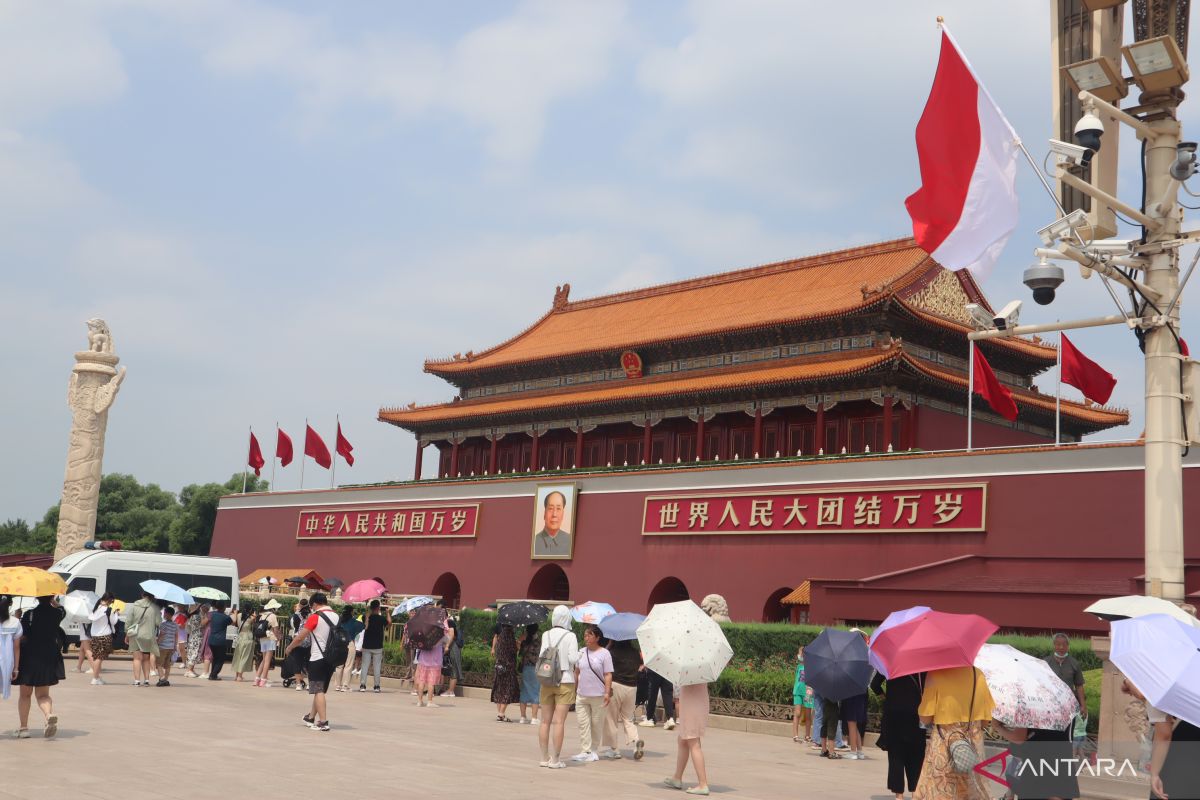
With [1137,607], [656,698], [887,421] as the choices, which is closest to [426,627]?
[656,698]

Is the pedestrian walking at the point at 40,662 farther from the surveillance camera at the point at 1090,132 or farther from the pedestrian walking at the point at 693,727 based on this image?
the surveillance camera at the point at 1090,132

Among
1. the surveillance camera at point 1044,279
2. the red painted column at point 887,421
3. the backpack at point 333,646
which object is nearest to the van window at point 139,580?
the backpack at point 333,646

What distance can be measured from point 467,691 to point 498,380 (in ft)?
61.7

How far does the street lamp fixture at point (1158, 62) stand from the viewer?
10.1 m

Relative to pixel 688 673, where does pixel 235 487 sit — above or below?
above

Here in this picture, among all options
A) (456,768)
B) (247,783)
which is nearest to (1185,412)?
(456,768)

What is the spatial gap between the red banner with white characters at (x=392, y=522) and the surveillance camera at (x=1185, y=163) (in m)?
24.0

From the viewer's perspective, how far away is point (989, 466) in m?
21.3

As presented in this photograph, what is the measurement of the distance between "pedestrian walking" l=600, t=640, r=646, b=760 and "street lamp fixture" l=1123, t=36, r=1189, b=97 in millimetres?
6898

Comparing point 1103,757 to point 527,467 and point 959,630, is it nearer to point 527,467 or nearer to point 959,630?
point 959,630

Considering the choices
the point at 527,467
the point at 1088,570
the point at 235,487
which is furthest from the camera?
the point at 235,487

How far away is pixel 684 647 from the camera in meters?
9.35

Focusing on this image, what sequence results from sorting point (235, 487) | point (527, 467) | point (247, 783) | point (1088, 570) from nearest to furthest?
1. point (247, 783)
2. point (1088, 570)
3. point (527, 467)
4. point (235, 487)

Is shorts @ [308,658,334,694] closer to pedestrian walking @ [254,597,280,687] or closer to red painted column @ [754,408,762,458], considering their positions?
pedestrian walking @ [254,597,280,687]
